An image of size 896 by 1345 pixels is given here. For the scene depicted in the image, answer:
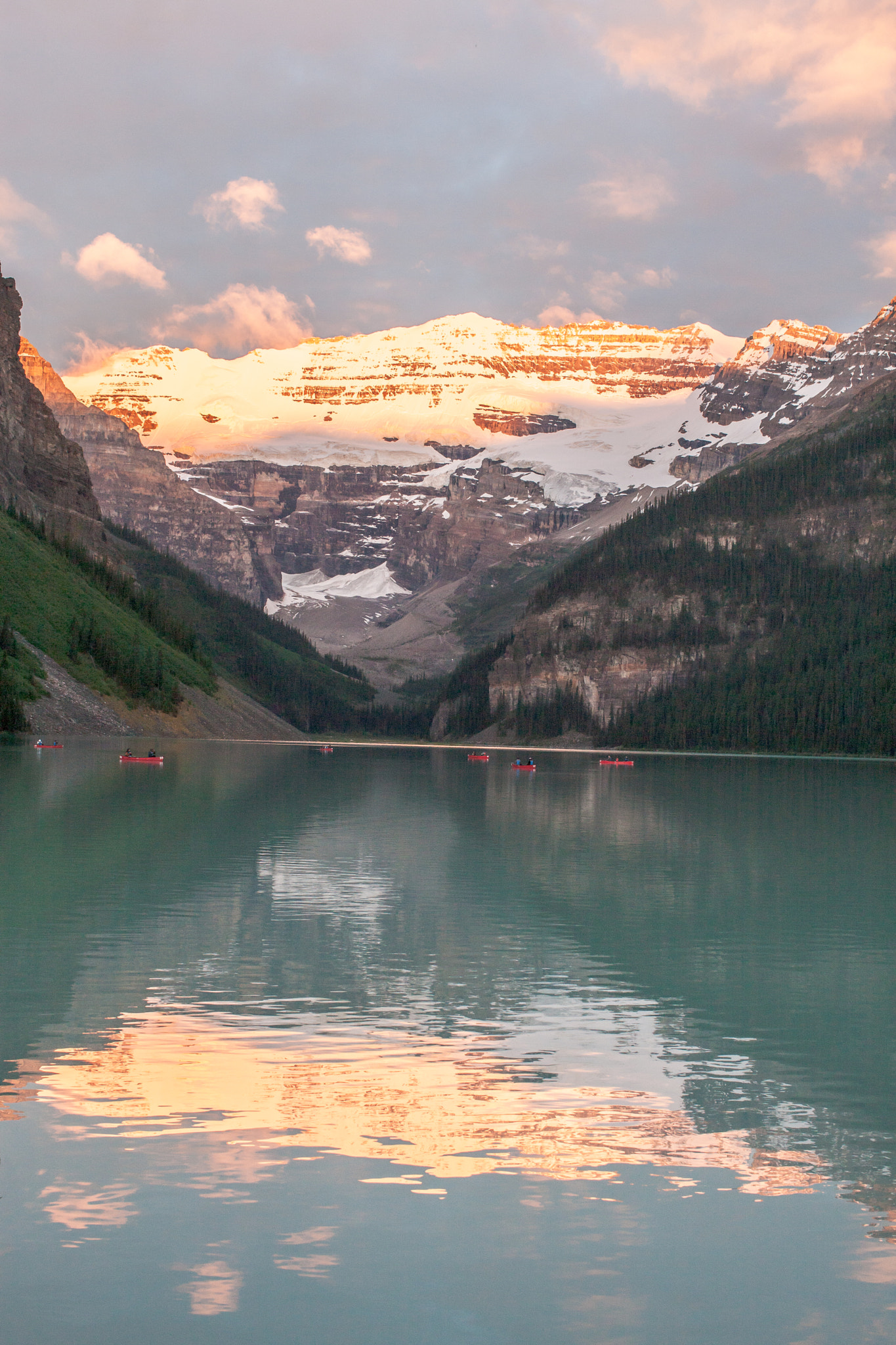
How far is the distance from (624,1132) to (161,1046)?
29.2 feet

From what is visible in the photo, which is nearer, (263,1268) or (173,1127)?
(263,1268)

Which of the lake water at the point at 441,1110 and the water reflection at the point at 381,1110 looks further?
the water reflection at the point at 381,1110

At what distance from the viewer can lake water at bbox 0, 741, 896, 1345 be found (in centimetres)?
1305

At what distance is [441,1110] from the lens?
A: 19.0 meters

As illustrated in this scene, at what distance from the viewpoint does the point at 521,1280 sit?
13406 millimetres

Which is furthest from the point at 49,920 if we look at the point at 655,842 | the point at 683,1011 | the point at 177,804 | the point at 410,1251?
the point at 177,804

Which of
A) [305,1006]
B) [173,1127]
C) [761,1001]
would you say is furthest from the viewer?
[761,1001]

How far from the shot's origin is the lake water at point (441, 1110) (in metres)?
13.1

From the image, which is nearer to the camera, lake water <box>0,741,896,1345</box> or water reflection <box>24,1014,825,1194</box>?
lake water <box>0,741,896,1345</box>

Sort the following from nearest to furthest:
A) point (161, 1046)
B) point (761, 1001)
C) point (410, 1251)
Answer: point (410, 1251) < point (161, 1046) < point (761, 1001)

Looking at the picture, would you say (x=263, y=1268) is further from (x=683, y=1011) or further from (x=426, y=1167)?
(x=683, y=1011)

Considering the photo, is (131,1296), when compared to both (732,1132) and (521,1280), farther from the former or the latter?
(732,1132)

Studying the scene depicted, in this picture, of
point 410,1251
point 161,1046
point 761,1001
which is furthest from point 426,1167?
point 761,1001

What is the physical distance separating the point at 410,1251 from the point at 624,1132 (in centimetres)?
514
